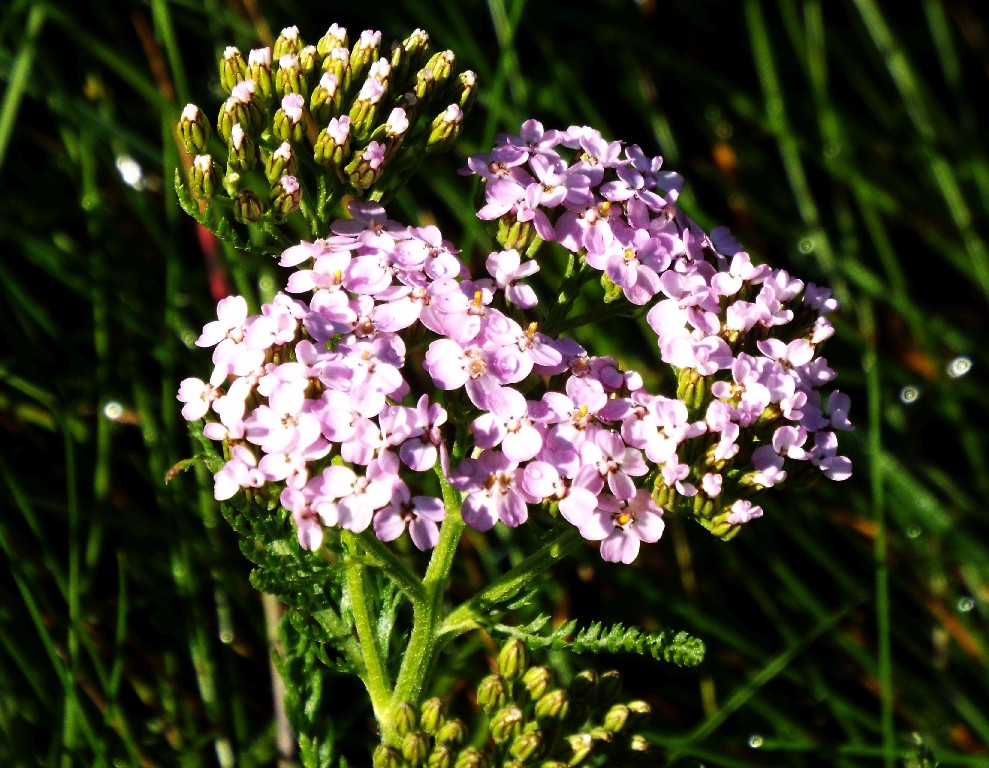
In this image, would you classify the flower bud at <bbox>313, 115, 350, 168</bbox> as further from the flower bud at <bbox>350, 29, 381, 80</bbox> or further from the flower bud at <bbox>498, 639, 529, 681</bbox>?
the flower bud at <bbox>498, 639, 529, 681</bbox>

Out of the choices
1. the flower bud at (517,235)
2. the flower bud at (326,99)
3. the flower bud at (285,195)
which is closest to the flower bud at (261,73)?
the flower bud at (326,99)

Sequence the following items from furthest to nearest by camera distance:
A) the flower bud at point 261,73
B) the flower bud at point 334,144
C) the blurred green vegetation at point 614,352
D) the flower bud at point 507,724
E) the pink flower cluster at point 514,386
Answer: the blurred green vegetation at point 614,352 < the flower bud at point 261,73 < the flower bud at point 334,144 < the flower bud at point 507,724 < the pink flower cluster at point 514,386

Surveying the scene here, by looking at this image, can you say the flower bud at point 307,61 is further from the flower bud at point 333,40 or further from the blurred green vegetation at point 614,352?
the blurred green vegetation at point 614,352

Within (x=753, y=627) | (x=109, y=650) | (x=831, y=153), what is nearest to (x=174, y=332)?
(x=109, y=650)

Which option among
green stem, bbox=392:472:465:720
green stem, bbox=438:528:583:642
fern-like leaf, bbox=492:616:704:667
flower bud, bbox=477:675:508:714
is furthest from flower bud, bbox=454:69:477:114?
flower bud, bbox=477:675:508:714

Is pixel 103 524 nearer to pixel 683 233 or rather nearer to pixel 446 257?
pixel 446 257
